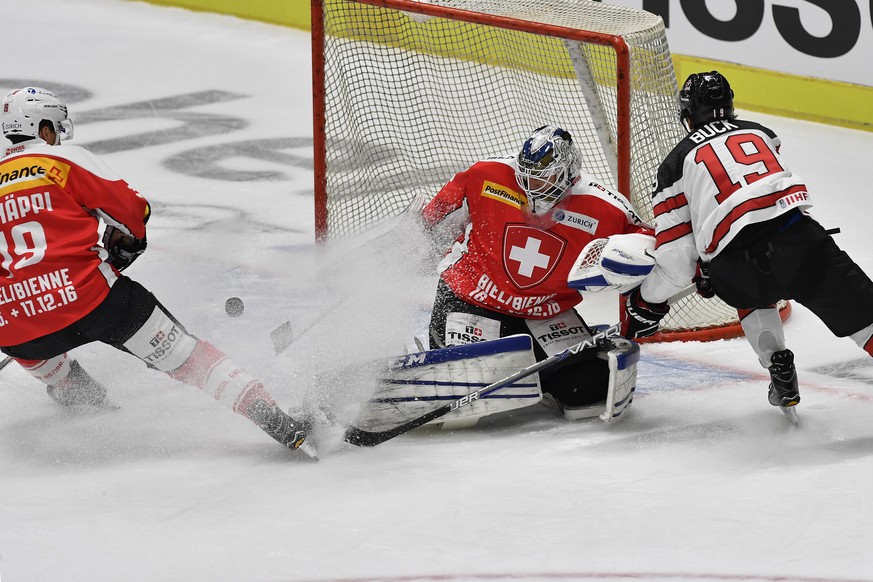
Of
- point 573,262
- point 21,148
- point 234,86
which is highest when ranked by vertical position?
point 21,148

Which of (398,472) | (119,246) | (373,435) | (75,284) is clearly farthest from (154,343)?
(398,472)

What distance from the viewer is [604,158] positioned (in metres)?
4.86

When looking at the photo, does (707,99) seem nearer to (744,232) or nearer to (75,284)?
(744,232)

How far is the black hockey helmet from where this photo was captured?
11.6 ft

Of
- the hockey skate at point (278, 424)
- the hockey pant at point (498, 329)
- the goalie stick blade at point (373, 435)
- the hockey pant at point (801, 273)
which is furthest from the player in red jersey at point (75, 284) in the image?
the hockey pant at point (801, 273)

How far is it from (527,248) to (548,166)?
0.30m

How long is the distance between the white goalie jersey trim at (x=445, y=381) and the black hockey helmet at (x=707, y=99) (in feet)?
2.55

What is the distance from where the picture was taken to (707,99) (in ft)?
11.6

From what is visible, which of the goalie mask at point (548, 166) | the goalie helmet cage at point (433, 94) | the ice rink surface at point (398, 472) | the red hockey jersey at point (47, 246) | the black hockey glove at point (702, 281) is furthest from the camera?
the goalie helmet cage at point (433, 94)

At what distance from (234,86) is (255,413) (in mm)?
4923

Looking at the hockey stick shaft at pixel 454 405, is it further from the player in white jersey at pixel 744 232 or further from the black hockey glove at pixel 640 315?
the player in white jersey at pixel 744 232

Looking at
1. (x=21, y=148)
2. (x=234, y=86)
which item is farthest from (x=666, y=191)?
(x=234, y=86)

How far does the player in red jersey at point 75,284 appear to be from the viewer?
348 cm

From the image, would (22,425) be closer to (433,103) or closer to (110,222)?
(110,222)
